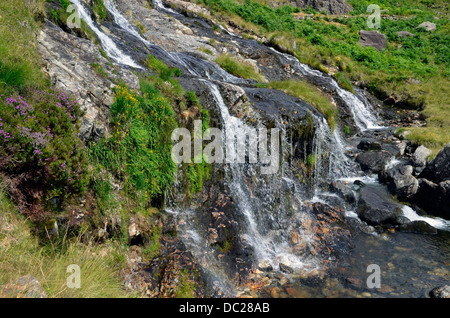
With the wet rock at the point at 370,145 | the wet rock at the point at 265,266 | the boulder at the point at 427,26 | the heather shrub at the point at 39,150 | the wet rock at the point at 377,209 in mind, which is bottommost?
the wet rock at the point at 265,266

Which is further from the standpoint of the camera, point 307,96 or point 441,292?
point 307,96

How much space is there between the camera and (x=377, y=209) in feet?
35.0

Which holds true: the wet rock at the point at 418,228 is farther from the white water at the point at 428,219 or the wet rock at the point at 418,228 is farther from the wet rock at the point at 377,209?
the white water at the point at 428,219

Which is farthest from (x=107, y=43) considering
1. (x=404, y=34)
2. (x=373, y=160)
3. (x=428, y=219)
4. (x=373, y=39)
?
(x=404, y=34)

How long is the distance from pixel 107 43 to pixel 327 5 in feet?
136

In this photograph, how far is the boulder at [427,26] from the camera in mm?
36287

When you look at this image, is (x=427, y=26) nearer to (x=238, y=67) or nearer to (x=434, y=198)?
(x=238, y=67)

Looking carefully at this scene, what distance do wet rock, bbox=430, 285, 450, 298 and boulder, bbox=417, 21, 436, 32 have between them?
39983 millimetres

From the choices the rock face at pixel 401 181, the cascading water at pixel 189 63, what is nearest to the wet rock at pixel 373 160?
the rock face at pixel 401 181

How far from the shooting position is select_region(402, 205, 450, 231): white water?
10.5 meters

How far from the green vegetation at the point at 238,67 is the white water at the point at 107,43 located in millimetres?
6735
